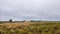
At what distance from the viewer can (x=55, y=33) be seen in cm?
2005

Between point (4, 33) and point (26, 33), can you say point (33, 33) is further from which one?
point (4, 33)

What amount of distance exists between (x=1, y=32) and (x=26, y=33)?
10.3 ft

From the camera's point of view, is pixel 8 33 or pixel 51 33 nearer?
pixel 51 33

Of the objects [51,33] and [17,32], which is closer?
[51,33]

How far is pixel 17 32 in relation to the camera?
21.7m

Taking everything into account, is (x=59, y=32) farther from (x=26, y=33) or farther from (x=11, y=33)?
(x=11, y=33)

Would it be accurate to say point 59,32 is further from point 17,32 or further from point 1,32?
point 1,32

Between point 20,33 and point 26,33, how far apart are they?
693 millimetres

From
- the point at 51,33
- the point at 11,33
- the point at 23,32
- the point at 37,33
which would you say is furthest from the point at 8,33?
the point at 51,33

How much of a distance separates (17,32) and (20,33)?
105cm

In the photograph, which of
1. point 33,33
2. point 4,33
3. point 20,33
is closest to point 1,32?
point 4,33

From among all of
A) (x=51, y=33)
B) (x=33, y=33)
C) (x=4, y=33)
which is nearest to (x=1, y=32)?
(x=4, y=33)

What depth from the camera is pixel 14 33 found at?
21188mm

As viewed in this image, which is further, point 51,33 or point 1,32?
point 1,32
